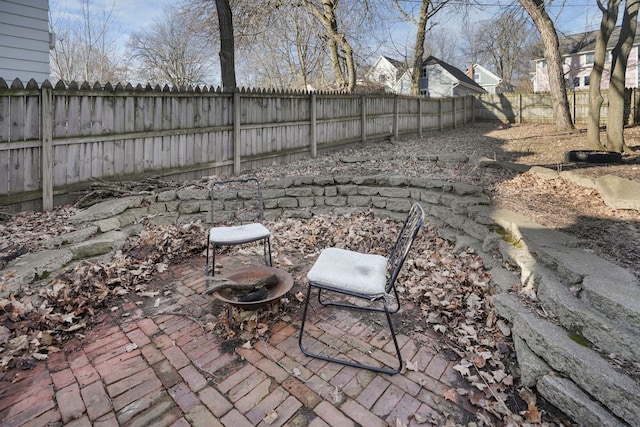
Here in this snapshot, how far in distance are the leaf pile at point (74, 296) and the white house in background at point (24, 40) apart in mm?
4108

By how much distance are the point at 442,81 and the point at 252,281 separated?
28.2 meters

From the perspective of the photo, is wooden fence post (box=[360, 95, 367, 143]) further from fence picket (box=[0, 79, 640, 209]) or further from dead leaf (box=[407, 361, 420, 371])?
dead leaf (box=[407, 361, 420, 371])

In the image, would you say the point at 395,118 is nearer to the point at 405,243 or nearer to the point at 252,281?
the point at 405,243

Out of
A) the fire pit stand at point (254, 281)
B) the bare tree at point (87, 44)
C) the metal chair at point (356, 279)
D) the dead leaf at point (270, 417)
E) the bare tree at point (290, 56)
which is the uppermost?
the bare tree at point (290, 56)

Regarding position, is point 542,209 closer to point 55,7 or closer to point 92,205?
point 92,205

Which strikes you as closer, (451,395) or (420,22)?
(451,395)

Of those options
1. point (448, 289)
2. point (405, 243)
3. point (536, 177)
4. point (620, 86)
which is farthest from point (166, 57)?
point (448, 289)

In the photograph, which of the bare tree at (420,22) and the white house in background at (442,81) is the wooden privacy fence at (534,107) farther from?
the white house in background at (442,81)

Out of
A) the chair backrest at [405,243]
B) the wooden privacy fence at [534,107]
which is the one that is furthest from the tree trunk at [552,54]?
the chair backrest at [405,243]

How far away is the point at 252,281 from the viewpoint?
8.51ft

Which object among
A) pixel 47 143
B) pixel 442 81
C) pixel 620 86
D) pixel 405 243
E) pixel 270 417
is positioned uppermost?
pixel 442 81

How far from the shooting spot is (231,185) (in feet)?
17.6

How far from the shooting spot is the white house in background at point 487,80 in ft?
97.6

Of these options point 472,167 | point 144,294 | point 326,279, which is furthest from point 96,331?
point 472,167
